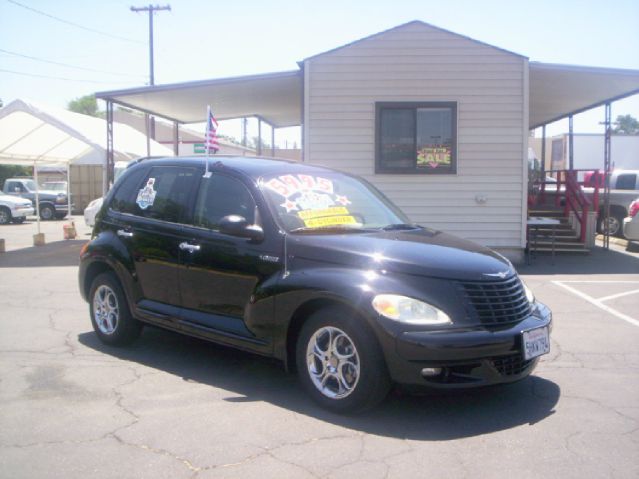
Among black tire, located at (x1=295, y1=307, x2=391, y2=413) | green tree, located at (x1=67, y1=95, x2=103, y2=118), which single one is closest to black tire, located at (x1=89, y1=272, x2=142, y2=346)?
black tire, located at (x1=295, y1=307, x2=391, y2=413)

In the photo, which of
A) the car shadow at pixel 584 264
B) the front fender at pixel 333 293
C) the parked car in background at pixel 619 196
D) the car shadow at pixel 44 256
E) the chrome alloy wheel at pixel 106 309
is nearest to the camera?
the front fender at pixel 333 293

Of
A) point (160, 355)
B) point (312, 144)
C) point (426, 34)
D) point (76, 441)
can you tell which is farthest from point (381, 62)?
point (76, 441)

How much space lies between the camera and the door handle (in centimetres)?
545

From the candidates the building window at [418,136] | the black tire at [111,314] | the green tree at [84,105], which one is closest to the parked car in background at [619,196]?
the building window at [418,136]

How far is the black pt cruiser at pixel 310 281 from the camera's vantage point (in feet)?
14.0

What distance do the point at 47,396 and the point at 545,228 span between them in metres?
12.4

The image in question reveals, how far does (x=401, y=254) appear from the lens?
457 centimetres

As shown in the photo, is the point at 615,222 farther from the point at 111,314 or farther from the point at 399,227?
the point at 111,314

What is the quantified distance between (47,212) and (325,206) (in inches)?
1039

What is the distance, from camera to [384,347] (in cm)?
421

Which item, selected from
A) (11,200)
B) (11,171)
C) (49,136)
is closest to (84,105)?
(11,171)

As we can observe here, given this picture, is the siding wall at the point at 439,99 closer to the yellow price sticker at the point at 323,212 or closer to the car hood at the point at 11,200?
the yellow price sticker at the point at 323,212

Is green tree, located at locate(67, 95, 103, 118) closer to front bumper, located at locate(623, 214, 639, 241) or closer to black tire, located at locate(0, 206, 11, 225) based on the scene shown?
black tire, located at locate(0, 206, 11, 225)

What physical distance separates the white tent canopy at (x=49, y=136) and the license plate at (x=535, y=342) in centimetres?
1276
